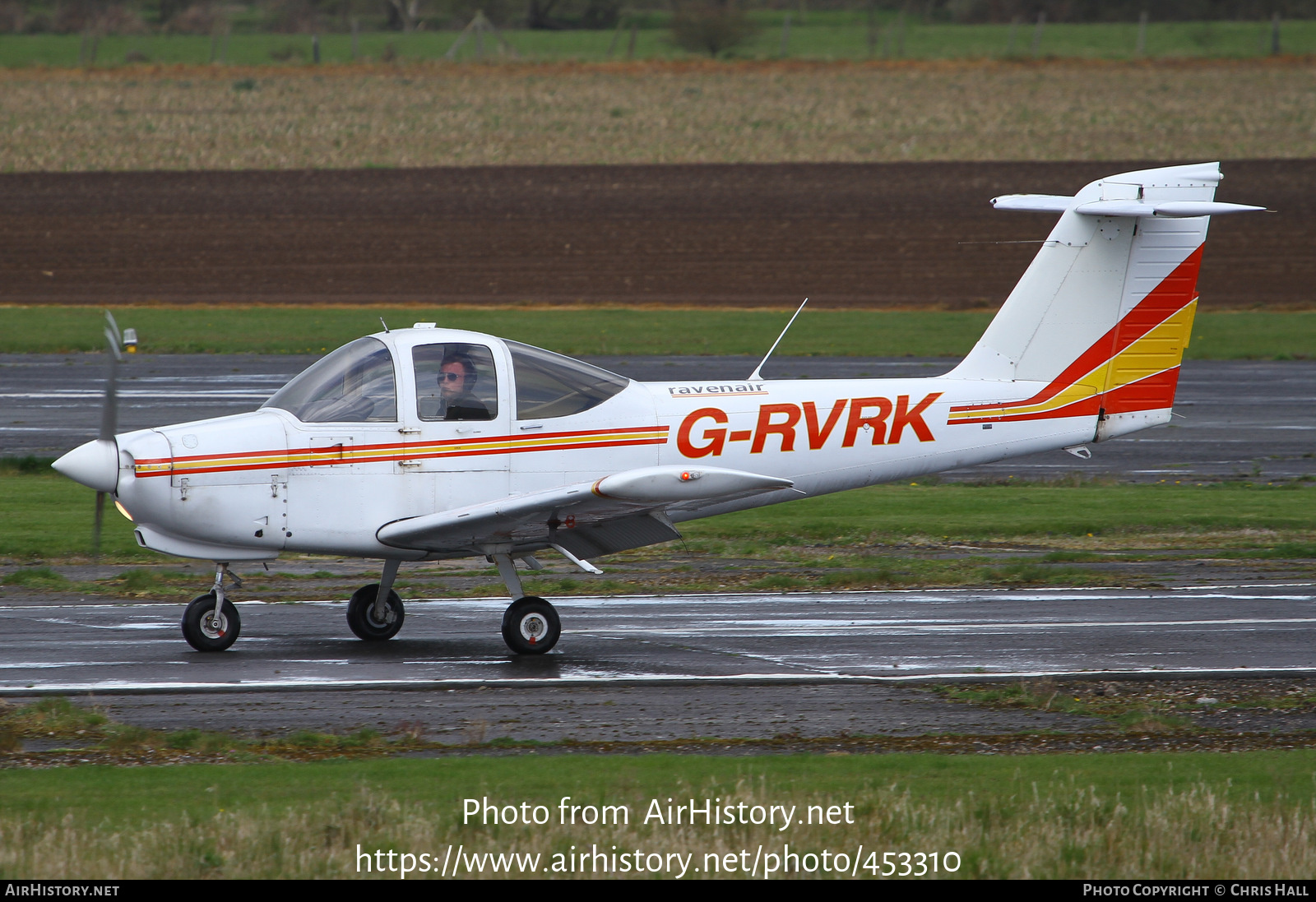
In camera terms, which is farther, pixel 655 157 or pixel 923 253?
pixel 655 157

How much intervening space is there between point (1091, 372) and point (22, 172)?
45.1 meters

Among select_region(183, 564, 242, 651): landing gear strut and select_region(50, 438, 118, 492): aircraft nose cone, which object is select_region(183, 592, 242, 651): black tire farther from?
select_region(50, 438, 118, 492): aircraft nose cone

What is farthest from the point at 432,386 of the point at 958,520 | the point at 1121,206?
the point at 958,520

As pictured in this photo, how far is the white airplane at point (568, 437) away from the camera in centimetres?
1092

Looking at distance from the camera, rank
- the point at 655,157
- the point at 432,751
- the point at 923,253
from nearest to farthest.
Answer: the point at 432,751 < the point at 923,253 < the point at 655,157

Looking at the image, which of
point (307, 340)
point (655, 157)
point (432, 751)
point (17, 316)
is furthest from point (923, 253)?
point (432, 751)

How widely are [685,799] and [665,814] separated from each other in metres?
0.28

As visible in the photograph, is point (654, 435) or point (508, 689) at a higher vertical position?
point (654, 435)

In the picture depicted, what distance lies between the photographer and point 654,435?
11820 mm

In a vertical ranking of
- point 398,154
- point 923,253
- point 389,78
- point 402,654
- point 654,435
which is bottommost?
point 402,654

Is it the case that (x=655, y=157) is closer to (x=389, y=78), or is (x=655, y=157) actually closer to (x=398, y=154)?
(x=398, y=154)

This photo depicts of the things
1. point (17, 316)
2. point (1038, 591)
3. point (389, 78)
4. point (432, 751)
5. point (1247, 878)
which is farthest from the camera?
point (389, 78)

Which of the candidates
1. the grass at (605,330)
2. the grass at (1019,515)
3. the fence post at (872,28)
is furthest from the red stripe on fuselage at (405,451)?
the fence post at (872,28)

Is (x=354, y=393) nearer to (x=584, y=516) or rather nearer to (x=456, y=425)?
(x=456, y=425)
